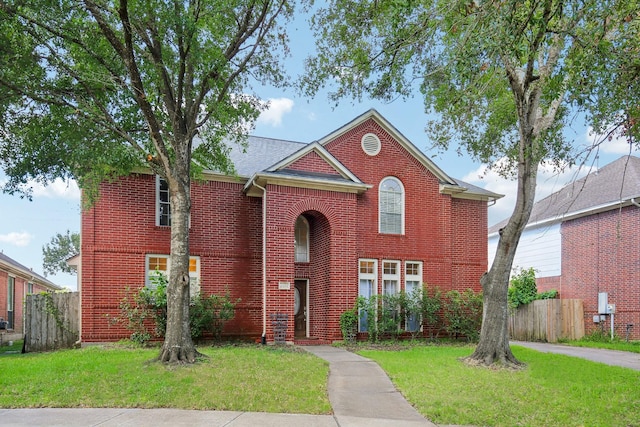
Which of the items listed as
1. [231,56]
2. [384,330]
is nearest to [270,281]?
[384,330]

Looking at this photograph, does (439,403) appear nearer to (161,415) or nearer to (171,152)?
(161,415)

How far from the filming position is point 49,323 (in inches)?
557

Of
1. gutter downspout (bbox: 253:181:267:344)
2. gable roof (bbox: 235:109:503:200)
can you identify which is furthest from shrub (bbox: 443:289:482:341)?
Result: gutter downspout (bbox: 253:181:267:344)

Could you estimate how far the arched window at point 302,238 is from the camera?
1739cm

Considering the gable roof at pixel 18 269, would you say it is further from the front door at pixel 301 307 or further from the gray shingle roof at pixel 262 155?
the front door at pixel 301 307

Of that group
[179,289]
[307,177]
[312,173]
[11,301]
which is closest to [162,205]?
[307,177]

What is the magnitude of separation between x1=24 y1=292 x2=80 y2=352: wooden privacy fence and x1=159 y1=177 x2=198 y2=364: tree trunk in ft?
17.6

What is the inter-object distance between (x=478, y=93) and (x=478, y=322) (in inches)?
456

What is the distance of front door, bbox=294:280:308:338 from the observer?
17.3 m

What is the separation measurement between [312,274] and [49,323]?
808cm

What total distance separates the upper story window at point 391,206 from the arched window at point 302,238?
8.61 feet

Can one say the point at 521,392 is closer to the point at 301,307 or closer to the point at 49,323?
the point at 301,307

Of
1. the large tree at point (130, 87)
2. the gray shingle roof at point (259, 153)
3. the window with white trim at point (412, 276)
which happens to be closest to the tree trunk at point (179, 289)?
the large tree at point (130, 87)

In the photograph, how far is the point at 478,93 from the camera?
7418 millimetres
